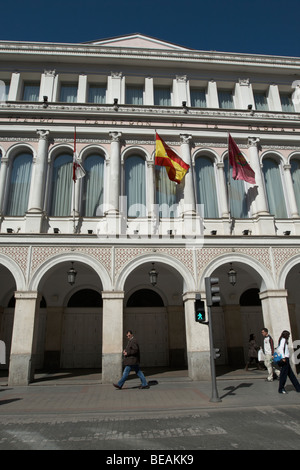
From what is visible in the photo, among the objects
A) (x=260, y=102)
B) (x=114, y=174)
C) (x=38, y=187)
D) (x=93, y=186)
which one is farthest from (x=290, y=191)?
(x=38, y=187)

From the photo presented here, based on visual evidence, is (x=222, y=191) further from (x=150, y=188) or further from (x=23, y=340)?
(x=23, y=340)

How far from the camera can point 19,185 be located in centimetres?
1509

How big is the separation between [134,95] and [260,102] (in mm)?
7255

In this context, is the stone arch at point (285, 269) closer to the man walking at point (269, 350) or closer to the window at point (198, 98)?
the man walking at point (269, 350)

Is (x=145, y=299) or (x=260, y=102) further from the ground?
(x=260, y=102)

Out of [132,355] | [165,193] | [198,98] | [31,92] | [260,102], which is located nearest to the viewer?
[132,355]

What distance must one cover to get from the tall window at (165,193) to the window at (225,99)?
5.75m

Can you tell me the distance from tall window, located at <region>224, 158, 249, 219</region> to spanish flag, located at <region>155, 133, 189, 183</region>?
7.91ft

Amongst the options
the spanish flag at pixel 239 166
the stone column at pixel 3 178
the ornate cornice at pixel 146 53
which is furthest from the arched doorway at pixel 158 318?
the ornate cornice at pixel 146 53

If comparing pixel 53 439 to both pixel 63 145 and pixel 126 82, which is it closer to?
pixel 63 145

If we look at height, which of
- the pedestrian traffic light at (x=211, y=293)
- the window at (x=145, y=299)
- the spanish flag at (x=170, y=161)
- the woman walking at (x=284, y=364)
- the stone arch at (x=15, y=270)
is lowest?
the woman walking at (x=284, y=364)

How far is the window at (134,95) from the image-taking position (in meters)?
17.5

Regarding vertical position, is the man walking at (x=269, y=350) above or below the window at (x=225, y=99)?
below

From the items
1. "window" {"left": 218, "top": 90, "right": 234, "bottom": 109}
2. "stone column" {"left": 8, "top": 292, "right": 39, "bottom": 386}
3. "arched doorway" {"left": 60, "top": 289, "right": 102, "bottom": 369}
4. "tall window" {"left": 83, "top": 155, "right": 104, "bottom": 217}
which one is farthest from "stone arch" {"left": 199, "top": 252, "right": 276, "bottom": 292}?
"window" {"left": 218, "top": 90, "right": 234, "bottom": 109}
